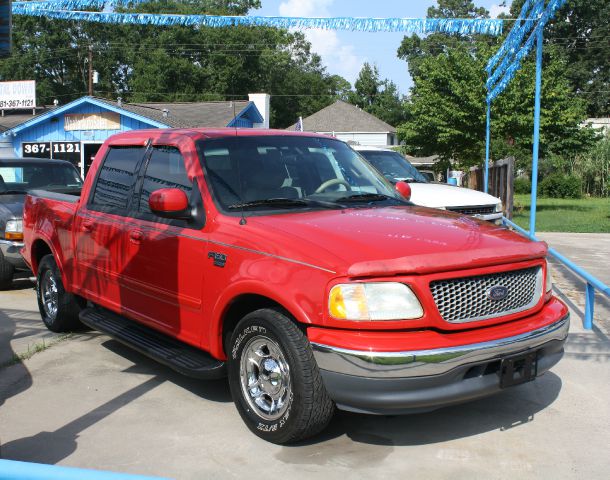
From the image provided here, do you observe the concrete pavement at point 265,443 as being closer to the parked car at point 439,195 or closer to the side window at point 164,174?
the side window at point 164,174

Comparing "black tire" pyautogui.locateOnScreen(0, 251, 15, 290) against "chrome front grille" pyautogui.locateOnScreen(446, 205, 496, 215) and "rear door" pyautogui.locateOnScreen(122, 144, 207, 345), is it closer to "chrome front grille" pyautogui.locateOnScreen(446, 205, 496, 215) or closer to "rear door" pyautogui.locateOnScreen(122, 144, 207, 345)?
"rear door" pyautogui.locateOnScreen(122, 144, 207, 345)

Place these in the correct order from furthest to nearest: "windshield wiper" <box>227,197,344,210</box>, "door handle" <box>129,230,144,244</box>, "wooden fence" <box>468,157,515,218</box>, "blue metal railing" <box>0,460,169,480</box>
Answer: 1. "wooden fence" <box>468,157,515,218</box>
2. "door handle" <box>129,230,144,244</box>
3. "windshield wiper" <box>227,197,344,210</box>
4. "blue metal railing" <box>0,460,169,480</box>

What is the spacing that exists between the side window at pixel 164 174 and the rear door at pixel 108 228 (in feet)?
0.52

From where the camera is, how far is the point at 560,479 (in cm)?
368

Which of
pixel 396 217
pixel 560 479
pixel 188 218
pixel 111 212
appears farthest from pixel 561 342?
pixel 111 212

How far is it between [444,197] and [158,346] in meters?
6.15

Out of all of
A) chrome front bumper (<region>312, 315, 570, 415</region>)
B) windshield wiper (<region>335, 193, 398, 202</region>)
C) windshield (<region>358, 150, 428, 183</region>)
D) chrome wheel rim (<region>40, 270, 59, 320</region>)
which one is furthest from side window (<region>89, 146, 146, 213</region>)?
windshield (<region>358, 150, 428, 183</region>)

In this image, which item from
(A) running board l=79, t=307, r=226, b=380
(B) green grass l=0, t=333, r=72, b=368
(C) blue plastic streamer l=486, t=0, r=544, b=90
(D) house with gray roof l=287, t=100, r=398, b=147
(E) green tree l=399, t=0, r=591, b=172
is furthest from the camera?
(D) house with gray roof l=287, t=100, r=398, b=147

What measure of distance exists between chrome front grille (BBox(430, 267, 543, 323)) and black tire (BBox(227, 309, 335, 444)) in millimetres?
796

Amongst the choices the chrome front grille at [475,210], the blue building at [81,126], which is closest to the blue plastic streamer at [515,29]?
the chrome front grille at [475,210]

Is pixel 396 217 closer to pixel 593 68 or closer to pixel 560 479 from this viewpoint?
pixel 560 479

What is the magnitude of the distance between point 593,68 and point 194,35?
37484mm

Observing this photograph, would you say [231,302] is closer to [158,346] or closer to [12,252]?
[158,346]

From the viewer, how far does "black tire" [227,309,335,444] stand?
3.75 metres
